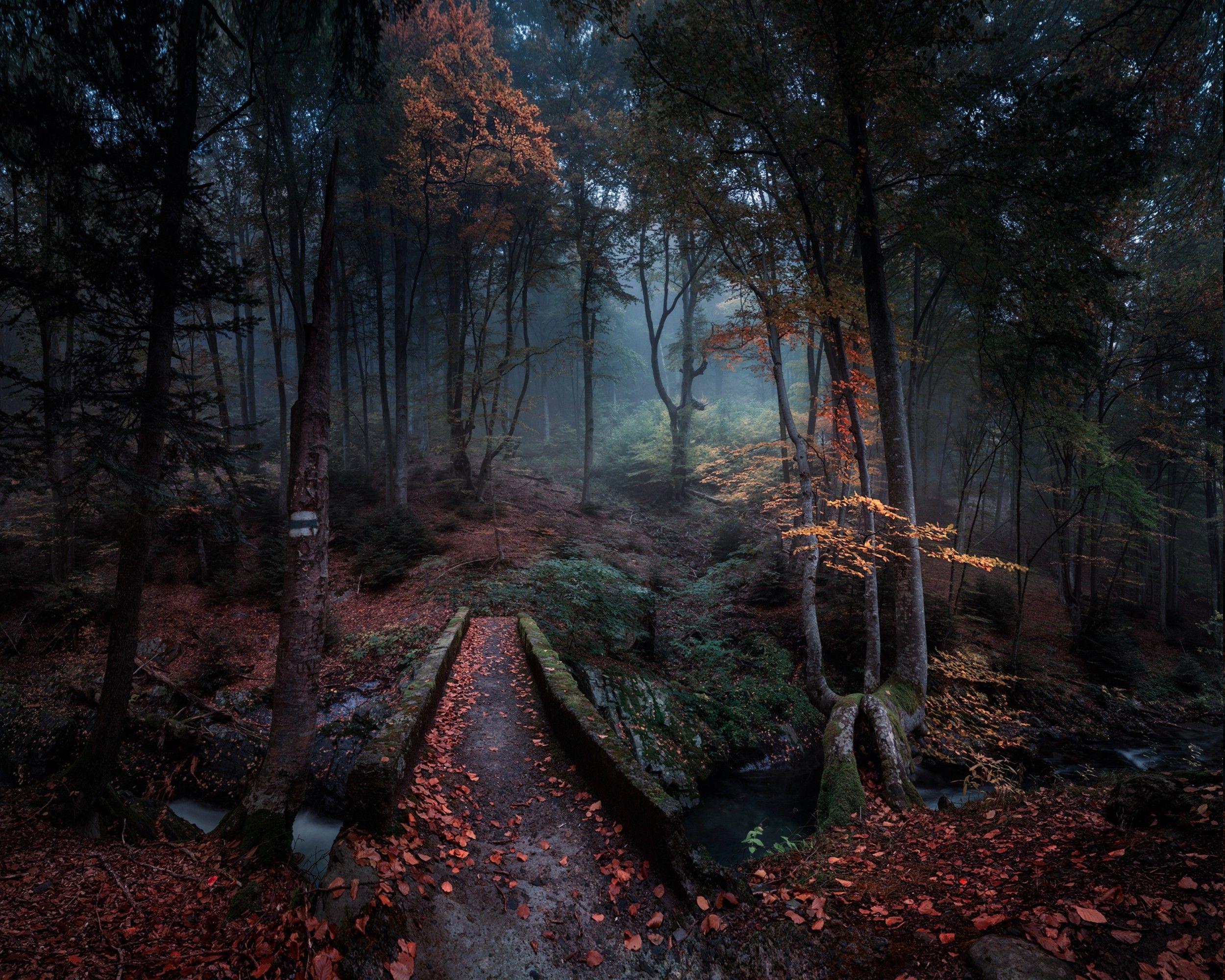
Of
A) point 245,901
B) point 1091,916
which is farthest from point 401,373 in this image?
point 1091,916

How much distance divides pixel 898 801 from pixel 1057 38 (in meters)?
15.0

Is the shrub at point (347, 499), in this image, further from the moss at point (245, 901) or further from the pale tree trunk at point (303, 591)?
the moss at point (245, 901)

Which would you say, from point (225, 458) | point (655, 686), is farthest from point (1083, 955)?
point (225, 458)

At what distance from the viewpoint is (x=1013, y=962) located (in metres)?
2.41

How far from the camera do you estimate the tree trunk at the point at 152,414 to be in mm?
5078

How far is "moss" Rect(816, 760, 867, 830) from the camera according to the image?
563 centimetres

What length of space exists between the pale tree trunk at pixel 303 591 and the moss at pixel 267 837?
8 centimetres

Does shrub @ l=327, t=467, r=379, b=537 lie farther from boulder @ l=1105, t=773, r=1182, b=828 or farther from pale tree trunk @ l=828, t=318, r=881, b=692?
Answer: boulder @ l=1105, t=773, r=1182, b=828

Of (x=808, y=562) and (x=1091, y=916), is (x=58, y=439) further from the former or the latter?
(x=808, y=562)

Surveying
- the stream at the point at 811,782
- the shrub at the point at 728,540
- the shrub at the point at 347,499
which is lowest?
the stream at the point at 811,782

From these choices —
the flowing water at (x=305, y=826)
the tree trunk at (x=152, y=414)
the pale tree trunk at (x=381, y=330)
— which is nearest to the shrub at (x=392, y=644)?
the flowing water at (x=305, y=826)

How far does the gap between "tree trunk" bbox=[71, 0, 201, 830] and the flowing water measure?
111cm

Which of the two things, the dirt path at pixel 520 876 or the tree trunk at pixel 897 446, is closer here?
the dirt path at pixel 520 876

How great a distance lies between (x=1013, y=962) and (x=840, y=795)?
154 inches
